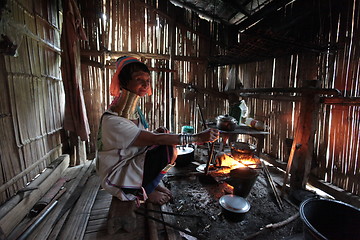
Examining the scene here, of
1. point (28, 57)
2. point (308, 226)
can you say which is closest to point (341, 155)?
point (308, 226)

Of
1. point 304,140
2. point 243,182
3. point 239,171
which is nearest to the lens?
point 243,182

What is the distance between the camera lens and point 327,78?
3770 millimetres

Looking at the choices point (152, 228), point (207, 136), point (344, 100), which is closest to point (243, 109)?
point (344, 100)

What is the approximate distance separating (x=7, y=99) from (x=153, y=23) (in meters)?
4.67

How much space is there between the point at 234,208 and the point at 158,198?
1186mm

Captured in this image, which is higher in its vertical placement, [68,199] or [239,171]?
[239,171]

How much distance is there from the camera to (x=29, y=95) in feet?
9.94

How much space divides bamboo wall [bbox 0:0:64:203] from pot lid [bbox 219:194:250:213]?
3.03 meters

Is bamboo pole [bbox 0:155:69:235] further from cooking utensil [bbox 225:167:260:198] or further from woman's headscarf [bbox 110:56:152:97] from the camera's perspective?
cooking utensil [bbox 225:167:260:198]

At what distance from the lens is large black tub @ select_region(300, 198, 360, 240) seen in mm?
2063

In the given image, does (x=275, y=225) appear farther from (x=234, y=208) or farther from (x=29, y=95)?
(x=29, y=95)

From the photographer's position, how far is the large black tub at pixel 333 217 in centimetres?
206

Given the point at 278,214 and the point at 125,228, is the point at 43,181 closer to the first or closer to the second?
the point at 125,228

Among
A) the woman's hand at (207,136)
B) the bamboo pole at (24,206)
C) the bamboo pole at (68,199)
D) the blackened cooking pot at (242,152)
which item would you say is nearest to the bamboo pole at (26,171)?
the bamboo pole at (24,206)
